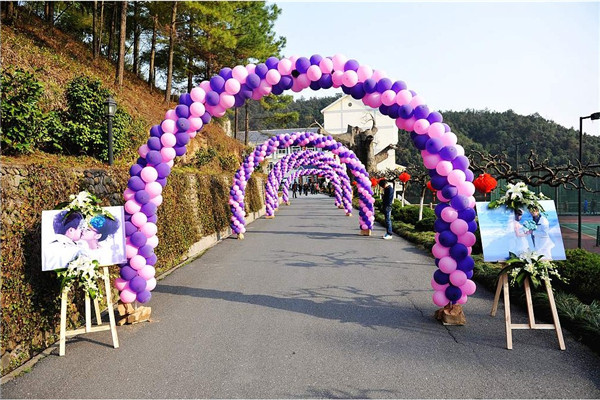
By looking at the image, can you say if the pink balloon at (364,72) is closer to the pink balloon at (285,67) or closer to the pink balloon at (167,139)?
the pink balloon at (285,67)

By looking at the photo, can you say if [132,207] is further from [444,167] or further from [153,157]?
[444,167]

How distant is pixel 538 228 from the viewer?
16.7 ft

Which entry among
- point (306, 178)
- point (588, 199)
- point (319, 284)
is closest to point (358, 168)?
point (319, 284)

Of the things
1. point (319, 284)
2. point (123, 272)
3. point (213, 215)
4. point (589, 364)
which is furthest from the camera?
point (213, 215)

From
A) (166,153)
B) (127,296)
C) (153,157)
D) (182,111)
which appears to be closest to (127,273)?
(127,296)

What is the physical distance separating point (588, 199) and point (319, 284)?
31.2 m

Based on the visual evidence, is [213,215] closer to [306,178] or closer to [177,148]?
[177,148]

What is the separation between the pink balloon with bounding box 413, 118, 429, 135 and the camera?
553cm

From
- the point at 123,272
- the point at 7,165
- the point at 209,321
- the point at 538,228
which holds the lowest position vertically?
the point at 209,321

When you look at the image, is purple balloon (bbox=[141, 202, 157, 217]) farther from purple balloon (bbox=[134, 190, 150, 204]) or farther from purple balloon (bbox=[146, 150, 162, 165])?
purple balloon (bbox=[146, 150, 162, 165])

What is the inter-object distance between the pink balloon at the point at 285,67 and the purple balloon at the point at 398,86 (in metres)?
1.49

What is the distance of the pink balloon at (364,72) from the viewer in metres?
5.69

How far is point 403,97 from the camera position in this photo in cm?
562

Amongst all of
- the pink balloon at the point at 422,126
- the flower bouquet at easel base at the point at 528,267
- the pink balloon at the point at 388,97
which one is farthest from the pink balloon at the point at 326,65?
the flower bouquet at easel base at the point at 528,267
